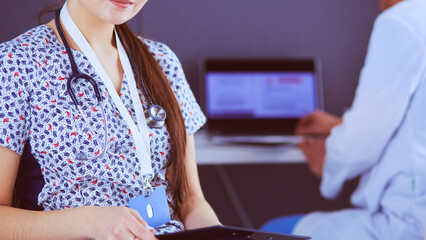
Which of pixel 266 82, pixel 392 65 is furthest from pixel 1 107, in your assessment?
pixel 266 82

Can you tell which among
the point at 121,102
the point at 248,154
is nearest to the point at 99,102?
the point at 121,102

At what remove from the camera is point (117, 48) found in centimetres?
115

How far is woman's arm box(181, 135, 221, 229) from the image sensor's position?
1129 mm

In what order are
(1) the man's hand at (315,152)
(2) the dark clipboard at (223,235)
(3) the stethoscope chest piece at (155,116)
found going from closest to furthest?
(2) the dark clipboard at (223,235), (3) the stethoscope chest piece at (155,116), (1) the man's hand at (315,152)

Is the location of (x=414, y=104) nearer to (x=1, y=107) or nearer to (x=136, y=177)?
(x=136, y=177)

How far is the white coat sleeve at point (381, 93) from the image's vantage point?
1560mm

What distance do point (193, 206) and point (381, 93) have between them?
73 cm

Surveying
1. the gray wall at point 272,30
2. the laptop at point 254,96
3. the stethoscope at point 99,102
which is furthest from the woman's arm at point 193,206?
the gray wall at point 272,30

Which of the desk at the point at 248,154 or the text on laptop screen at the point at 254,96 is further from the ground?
the text on laptop screen at the point at 254,96

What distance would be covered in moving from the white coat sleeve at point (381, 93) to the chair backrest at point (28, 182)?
3.20 feet

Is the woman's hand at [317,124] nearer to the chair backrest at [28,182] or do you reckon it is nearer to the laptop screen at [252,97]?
the laptop screen at [252,97]

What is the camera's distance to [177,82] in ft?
3.97

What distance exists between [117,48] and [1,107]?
11.0 inches

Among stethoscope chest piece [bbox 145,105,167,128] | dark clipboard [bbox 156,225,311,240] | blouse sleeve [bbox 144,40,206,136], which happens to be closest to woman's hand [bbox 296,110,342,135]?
blouse sleeve [bbox 144,40,206,136]
